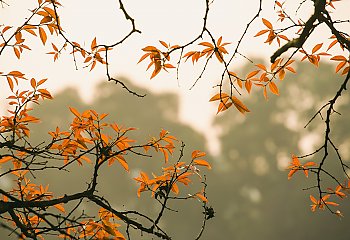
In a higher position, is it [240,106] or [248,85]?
[248,85]

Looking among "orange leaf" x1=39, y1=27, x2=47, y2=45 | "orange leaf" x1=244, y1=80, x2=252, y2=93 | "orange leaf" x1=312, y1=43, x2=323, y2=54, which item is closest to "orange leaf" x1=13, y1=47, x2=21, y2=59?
"orange leaf" x1=39, y1=27, x2=47, y2=45

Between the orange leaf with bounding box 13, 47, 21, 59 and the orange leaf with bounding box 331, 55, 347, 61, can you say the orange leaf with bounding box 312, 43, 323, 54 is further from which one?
the orange leaf with bounding box 13, 47, 21, 59

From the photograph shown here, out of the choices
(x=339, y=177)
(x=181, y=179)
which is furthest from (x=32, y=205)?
(x=339, y=177)

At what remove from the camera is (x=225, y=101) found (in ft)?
3.45

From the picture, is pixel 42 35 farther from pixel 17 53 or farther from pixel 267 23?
pixel 267 23

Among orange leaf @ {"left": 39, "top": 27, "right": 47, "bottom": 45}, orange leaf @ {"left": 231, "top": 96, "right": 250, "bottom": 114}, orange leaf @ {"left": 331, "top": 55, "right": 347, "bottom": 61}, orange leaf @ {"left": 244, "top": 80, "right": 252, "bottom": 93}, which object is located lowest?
orange leaf @ {"left": 231, "top": 96, "right": 250, "bottom": 114}

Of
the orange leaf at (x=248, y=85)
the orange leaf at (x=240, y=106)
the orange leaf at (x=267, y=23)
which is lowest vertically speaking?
the orange leaf at (x=240, y=106)

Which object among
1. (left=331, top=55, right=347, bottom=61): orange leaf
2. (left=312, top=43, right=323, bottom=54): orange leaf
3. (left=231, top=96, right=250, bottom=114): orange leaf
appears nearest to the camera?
(left=231, top=96, right=250, bottom=114): orange leaf

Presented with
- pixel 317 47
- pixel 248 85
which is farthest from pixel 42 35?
pixel 317 47

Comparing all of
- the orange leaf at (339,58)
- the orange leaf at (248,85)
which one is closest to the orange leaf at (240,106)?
the orange leaf at (248,85)

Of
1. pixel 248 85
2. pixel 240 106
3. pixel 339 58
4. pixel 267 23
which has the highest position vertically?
pixel 267 23

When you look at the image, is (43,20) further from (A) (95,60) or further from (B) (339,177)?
(B) (339,177)

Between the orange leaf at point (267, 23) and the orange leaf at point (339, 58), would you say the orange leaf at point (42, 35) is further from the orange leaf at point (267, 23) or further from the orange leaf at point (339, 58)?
the orange leaf at point (339, 58)

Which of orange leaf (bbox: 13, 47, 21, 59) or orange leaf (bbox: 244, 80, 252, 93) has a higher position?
orange leaf (bbox: 244, 80, 252, 93)
